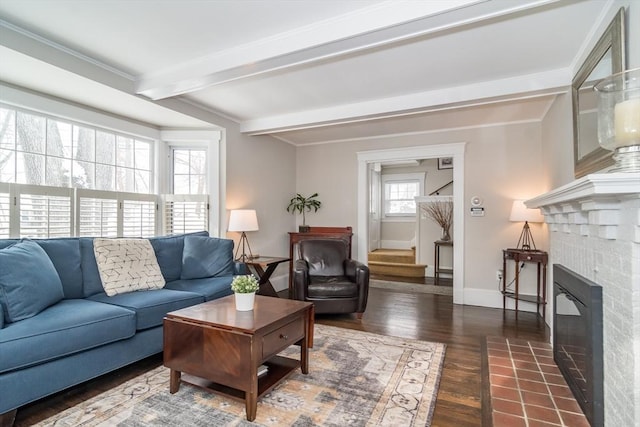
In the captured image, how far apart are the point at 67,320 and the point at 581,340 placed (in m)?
3.14

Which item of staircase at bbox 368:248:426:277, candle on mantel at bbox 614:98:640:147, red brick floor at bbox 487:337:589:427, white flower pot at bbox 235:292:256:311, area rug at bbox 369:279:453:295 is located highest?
candle on mantel at bbox 614:98:640:147

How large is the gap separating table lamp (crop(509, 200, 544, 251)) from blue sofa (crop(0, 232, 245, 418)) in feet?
11.6

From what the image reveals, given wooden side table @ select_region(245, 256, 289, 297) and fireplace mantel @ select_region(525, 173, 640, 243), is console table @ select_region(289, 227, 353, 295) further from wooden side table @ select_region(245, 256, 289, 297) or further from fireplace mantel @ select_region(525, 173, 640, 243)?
fireplace mantel @ select_region(525, 173, 640, 243)

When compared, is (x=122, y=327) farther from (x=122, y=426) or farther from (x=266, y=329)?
(x=266, y=329)

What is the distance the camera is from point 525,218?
3.92 meters

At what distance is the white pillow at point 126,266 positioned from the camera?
2.75 m

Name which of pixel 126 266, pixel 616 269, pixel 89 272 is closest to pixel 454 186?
pixel 616 269

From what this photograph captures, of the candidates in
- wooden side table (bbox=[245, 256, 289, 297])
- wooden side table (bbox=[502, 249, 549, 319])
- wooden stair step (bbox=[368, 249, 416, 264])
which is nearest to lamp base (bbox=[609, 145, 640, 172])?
wooden side table (bbox=[502, 249, 549, 319])

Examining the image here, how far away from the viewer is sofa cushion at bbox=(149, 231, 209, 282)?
3297 mm

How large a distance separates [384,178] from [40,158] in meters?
6.83

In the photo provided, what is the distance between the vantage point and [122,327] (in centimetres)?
228

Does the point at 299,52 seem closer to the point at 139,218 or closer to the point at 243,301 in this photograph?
the point at 243,301

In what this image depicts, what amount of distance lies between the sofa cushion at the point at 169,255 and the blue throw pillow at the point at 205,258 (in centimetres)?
5

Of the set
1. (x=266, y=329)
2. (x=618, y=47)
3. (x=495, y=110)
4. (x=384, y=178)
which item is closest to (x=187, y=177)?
(x=266, y=329)
